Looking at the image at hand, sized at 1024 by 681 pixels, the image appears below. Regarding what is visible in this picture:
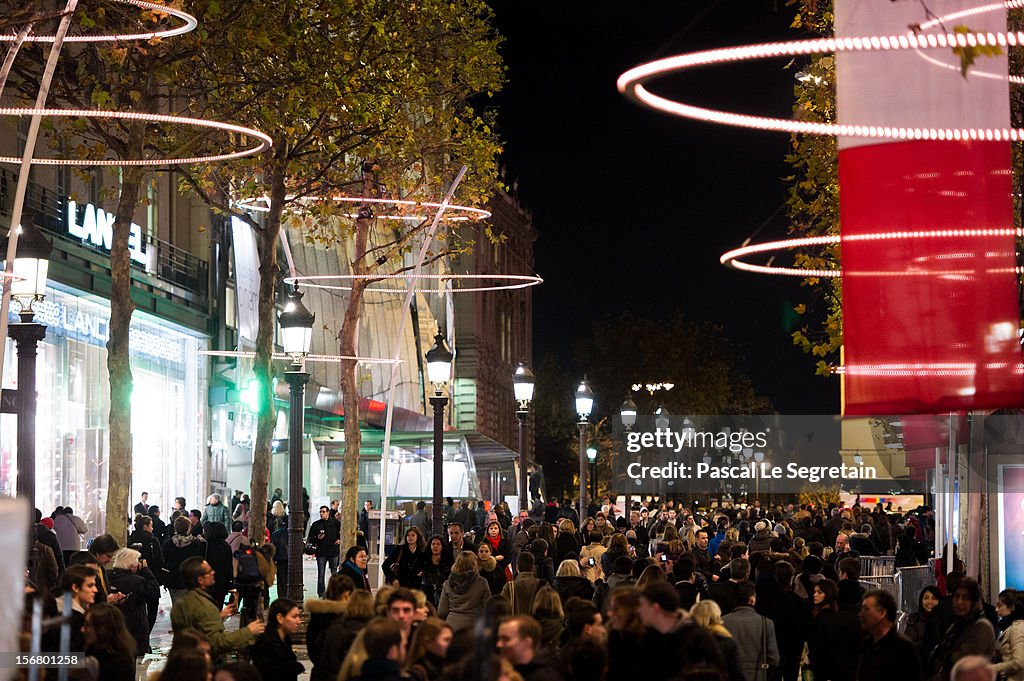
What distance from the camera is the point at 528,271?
12150cm

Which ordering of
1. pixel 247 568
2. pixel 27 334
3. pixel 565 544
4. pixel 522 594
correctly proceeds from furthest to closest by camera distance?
pixel 565 544 → pixel 247 568 → pixel 27 334 → pixel 522 594

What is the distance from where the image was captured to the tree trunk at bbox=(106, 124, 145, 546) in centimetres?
2300

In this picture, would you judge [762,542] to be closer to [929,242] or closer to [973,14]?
[929,242]

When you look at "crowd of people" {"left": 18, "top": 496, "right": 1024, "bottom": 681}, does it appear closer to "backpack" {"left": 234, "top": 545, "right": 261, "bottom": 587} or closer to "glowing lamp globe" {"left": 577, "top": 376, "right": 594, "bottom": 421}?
"backpack" {"left": 234, "top": 545, "right": 261, "bottom": 587}

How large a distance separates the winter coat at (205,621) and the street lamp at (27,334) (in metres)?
4.26

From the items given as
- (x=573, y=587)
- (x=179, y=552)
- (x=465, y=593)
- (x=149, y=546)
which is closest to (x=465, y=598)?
(x=465, y=593)

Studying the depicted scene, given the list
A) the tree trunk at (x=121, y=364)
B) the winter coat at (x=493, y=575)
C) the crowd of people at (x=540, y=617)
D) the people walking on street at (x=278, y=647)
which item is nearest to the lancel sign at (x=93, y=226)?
the crowd of people at (x=540, y=617)

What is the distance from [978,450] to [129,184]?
507 inches

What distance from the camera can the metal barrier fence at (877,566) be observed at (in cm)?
2592

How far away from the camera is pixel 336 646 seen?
39.2 ft

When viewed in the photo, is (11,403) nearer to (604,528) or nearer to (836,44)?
(604,528)

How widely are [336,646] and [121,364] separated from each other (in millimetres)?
11981

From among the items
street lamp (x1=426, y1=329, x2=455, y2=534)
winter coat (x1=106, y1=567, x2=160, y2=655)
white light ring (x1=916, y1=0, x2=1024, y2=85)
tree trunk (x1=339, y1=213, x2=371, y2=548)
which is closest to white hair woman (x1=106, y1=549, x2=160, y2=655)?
winter coat (x1=106, y1=567, x2=160, y2=655)

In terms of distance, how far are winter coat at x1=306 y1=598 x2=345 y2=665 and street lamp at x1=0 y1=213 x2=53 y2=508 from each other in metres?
4.83
